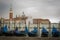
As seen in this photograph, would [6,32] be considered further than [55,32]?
Yes

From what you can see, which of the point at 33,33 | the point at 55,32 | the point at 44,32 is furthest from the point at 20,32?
the point at 55,32

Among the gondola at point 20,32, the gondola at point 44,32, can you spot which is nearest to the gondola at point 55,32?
the gondola at point 44,32

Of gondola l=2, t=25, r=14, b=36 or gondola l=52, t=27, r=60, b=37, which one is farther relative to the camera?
gondola l=2, t=25, r=14, b=36

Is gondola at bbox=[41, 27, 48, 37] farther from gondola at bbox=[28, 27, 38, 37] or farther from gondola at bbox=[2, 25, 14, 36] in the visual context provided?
gondola at bbox=[2, 25, 14, 36]

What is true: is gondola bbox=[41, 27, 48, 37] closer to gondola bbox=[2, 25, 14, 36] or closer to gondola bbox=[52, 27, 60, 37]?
gondola bbox=[52, 27, 60, 37]

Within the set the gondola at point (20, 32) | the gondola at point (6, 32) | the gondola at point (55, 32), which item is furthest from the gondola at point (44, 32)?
the gondola at point (6, 32)

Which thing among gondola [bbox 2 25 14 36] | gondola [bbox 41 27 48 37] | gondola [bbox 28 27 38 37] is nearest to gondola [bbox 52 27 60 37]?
gondola [bbox 41 27 48 37]


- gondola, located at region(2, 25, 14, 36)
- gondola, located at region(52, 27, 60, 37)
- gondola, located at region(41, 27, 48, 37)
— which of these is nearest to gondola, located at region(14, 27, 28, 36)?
gondola, located at region(2, 25, 14, 36)

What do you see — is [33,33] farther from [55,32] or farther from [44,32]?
[55,32]

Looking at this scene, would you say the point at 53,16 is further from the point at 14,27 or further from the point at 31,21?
the point at 14,27

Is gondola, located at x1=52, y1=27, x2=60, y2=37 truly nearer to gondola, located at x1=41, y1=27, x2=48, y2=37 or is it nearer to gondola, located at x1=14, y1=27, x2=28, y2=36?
gondola, located at x1=41, y1=27, x2=48, y2=37

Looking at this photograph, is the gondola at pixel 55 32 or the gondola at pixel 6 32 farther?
the gondola at pixel 6 32

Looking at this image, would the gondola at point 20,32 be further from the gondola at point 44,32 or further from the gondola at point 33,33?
the gondola at point 44,32

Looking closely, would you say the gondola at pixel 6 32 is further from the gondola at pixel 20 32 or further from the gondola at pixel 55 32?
the gondola at pixel 55 32
